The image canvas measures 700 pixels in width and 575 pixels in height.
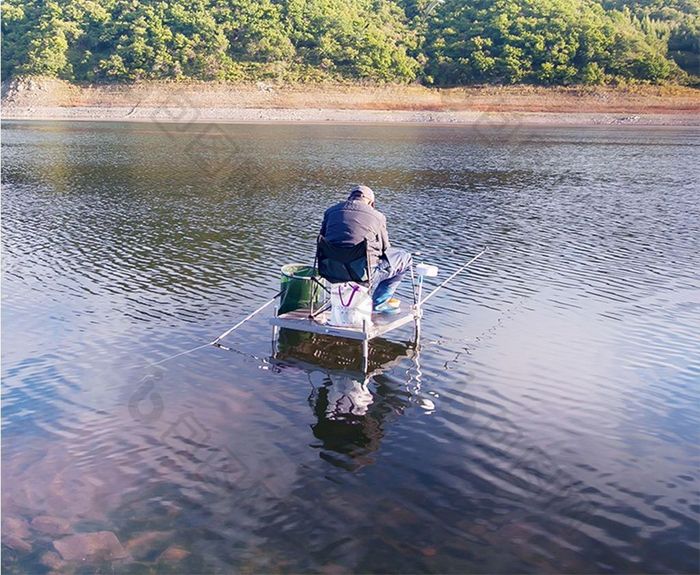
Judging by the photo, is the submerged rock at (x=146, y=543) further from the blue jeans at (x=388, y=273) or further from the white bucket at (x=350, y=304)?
the blue jeans at (x=388, y=273)

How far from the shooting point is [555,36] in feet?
312

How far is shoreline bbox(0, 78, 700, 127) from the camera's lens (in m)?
83.2

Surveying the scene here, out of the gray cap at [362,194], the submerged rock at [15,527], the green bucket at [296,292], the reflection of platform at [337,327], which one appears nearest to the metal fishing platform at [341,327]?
the reflection of platform at [337,327]

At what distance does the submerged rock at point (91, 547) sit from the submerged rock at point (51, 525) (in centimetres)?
10

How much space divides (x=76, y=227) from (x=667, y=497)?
15801 mm

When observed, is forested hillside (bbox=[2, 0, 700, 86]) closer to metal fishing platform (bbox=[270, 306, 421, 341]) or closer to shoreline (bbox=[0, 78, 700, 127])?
shoreline (bbox=[0, 78, 700, 127])

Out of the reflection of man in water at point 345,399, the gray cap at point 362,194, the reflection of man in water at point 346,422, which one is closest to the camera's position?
the reflection of man in water at point 346,422

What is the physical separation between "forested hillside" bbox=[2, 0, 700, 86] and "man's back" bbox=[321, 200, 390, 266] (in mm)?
87848

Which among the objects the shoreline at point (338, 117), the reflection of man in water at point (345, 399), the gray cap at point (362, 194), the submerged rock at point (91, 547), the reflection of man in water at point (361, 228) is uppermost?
the gray cap at point (362, 194)

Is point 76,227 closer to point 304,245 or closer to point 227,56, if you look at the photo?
point 304,245

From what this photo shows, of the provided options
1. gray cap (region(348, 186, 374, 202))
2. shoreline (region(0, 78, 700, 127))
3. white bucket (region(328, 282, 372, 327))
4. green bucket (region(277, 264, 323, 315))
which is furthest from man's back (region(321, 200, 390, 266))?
shoreline (region(0, 78, 700, 127))

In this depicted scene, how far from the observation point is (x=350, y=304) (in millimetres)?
9062

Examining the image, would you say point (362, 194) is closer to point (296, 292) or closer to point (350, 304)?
point (350, 304)

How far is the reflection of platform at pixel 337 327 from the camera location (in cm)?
888
